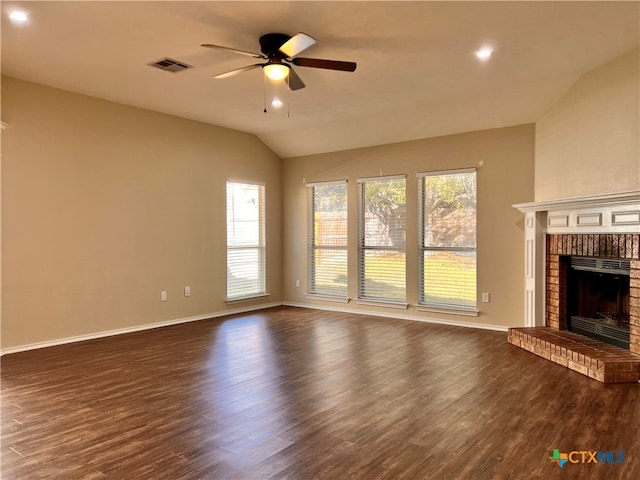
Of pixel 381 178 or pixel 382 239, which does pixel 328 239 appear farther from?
pixel 381 178

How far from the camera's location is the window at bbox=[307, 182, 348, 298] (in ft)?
24.1

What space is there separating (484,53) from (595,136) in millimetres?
1462

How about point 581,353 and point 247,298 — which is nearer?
point 581,353

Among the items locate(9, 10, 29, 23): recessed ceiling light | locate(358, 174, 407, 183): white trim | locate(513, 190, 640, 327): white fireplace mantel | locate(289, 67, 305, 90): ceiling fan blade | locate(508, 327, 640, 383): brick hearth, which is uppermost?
locate(9, 10, 29, 23): recessed ceiling light

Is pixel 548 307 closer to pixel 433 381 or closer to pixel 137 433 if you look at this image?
pixel 433 381

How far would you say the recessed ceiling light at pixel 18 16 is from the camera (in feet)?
10.5

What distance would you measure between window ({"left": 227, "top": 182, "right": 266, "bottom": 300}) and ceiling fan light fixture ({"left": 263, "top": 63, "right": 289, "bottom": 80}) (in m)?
3.51

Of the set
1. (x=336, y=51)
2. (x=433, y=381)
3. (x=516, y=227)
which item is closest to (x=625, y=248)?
(x=516, y=227)

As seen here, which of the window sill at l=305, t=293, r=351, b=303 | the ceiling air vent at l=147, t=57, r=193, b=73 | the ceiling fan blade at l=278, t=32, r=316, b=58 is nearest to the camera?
the ceiling fan blade at l=278, t=32, r=316, b=58

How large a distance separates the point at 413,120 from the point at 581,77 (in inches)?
79.4

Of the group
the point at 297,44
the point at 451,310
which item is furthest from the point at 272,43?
the point at 451,310

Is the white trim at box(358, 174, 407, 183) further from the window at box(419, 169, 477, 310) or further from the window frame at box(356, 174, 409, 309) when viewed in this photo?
the window at box(419, 169, 477, 310)

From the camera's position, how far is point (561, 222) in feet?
15.6

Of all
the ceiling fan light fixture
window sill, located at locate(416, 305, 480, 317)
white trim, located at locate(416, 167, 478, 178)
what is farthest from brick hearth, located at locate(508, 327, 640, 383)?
the ceiling fan light fixture
